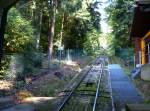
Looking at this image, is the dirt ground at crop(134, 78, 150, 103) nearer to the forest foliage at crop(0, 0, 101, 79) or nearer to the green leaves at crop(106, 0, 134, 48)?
the forest foliage at crop(0, 0, 101, 79)

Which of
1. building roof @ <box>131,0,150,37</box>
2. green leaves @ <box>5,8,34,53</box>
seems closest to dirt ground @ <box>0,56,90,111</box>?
green leaves @ <box>5,8,34,53</box>

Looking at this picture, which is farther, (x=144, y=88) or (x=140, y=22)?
(x=140, y=22)

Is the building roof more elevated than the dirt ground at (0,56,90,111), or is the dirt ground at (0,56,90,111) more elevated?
the building roof

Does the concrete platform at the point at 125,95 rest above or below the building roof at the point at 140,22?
below

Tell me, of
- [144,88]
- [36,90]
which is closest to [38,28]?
[36,90]

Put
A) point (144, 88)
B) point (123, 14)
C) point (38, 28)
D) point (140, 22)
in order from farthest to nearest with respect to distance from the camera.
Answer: point (123, 14)
point (38, 28)
point (140, 22)
point (144, 88)

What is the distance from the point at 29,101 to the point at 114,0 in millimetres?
34841

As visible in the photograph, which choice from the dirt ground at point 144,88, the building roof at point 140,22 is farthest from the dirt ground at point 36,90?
the building roof at point 140,22

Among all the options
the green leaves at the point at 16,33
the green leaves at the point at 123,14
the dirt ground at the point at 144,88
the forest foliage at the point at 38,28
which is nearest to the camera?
the dirt ground at the point at 144,88

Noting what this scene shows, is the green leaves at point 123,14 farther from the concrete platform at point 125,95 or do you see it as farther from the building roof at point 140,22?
the concrete platform at point 125,95

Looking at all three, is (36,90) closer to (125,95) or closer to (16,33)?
(125,95)

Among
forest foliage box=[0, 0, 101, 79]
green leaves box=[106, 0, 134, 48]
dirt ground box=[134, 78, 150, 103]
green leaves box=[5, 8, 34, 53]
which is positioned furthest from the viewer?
green leaves box=[106, 0, 134, 48]

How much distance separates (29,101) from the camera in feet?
58.5

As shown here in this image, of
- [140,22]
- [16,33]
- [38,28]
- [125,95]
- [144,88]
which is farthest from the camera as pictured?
[38,28]
